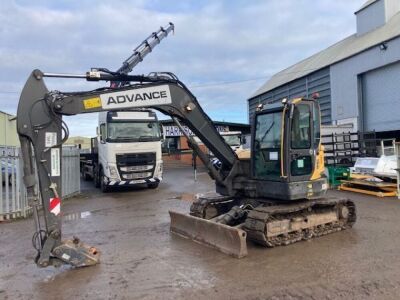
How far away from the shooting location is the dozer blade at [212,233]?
24.1 ft

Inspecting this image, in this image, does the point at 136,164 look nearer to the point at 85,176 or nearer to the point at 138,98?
the point at 85,176

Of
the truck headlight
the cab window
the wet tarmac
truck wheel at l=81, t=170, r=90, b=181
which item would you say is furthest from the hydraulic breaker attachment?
truck wheel at l=81, t=170, r=90, b=181

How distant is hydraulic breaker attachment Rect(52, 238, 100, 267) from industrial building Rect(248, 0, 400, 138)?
54.6 ft

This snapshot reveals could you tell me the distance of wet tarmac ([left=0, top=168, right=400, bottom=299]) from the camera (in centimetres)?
574

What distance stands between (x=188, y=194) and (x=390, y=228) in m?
8.74

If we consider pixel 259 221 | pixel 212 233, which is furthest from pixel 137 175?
pixel 259 221

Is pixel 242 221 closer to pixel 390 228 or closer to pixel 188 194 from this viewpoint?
pixel 390 228

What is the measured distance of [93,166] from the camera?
72.2 ft

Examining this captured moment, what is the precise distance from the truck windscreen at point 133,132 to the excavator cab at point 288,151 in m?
9.42

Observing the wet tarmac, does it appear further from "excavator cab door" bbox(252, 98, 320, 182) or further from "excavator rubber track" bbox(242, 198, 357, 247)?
"excavator cab door" bbox(252, 98, 320, 182)

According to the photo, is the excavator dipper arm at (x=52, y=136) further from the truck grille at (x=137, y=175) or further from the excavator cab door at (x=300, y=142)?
the truck grille at (x=137, y=175)

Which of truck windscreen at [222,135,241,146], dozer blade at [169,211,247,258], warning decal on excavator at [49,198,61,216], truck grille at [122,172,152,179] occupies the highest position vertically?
truck windscreen at [222,135,241,146]

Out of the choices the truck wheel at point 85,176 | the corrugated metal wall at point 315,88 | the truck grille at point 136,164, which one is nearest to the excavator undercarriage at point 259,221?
the truck grille at point 136,164

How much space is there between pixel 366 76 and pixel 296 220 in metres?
17.8
